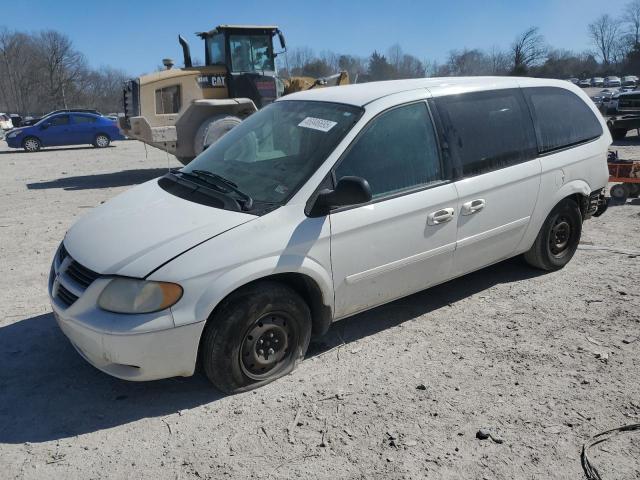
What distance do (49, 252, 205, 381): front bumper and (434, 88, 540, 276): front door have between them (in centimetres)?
219

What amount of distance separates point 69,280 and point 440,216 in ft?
8.34

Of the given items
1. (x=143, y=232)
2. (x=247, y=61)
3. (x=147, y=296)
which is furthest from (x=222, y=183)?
(x=247, y=61)

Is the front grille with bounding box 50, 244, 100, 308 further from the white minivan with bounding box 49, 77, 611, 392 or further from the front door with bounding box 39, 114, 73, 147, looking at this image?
the front door with bounding box 39, 114, 73, 147

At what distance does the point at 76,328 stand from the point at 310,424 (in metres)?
1.48

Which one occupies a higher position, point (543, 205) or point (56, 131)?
point (56, 131)

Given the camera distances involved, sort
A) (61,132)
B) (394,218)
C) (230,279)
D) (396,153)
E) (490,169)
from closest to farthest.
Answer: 1. (230,279)
2. (394,218)
3. (396,153)
4. (490,169)
5. (61,132)

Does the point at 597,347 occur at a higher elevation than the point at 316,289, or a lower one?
lower

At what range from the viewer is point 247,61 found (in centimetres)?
1255

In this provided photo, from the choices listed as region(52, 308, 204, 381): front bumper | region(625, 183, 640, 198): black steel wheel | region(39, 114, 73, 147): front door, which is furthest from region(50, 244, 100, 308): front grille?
region(39, 114, 73, 147): front door

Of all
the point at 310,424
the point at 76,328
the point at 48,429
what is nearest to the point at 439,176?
the point at 310,424

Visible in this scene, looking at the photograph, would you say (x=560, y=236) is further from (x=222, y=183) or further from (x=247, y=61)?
(x=247, y=61)

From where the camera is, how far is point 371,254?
3631 mm

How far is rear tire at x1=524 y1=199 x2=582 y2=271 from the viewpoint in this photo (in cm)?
492

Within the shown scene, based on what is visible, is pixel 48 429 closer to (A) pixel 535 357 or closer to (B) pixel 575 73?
(A) pixel 535 357
